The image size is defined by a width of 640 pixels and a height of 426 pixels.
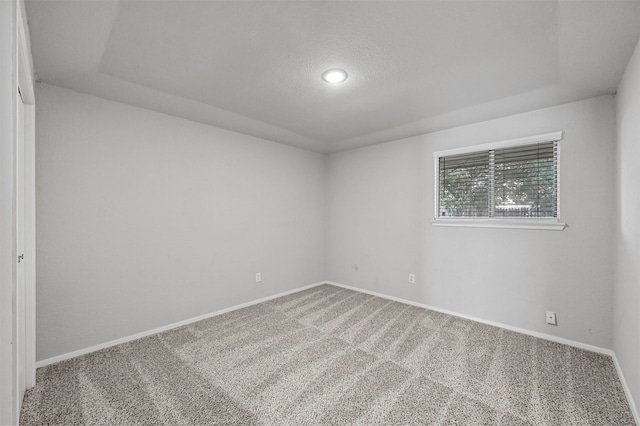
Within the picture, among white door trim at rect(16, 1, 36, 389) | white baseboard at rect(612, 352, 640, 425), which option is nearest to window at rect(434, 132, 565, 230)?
white baseboard at rect(612, 352, 640, 425)

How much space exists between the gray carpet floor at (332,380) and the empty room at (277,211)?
0.02 m

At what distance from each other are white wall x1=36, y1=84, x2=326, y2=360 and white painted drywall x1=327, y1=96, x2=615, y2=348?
4.16 ft

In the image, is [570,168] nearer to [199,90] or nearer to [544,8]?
[544,8]

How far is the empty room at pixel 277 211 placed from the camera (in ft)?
5.30

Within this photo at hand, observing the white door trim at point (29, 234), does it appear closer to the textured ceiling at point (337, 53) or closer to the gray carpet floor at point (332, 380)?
the gray carpet floor at point (332, 380)

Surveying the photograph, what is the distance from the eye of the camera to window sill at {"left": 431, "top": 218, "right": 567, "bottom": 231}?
2.68 meters

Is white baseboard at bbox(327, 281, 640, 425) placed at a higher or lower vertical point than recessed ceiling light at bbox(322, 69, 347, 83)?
lower

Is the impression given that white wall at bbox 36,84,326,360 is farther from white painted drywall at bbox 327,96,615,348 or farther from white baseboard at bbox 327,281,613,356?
white baseboard at bbox 327,281,613,356

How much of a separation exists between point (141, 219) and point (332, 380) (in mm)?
2386

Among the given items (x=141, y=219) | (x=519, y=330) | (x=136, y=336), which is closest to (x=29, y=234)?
(x=141, y=219)

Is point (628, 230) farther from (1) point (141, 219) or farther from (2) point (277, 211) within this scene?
(1) point (141, 219)

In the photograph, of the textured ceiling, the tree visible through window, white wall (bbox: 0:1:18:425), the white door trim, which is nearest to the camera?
white wall (bbox: 0:1:18:425)

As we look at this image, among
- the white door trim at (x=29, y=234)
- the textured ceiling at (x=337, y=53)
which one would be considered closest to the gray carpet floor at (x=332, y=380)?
the white door trim at (x=29, y=234)


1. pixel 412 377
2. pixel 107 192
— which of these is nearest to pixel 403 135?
pixel 412 377
